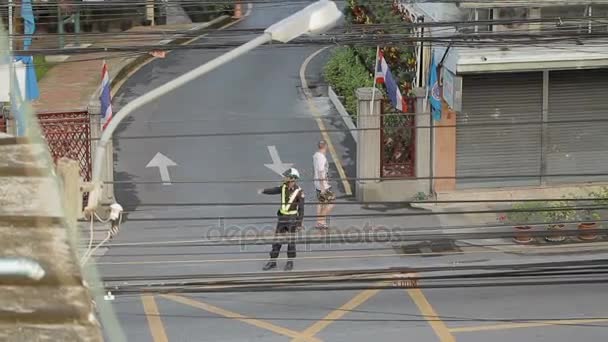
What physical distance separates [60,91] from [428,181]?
8.67 metres

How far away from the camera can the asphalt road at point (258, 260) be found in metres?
13.4

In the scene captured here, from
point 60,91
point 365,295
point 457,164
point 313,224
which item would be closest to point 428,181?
point 457,164


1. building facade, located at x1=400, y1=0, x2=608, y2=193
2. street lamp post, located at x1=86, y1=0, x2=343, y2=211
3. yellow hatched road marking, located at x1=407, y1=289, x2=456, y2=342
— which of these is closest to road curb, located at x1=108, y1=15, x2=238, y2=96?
building facade, located at x1=400, y1=0, x2=608, y2=193

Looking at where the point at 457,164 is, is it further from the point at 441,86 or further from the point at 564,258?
the point at 564,258

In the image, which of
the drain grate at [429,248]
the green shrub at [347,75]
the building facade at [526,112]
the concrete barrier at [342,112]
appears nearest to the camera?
Answer: the drain grate at [429,248]

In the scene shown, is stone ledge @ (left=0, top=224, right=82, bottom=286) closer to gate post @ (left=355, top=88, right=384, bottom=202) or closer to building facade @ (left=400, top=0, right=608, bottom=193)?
building facade @ (left=400, top=0, right=608, bottom=193)

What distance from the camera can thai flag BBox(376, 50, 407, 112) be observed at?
1803cm

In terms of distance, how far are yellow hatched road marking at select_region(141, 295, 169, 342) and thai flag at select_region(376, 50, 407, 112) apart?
5358 millimetres

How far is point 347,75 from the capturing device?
23656 millimetres

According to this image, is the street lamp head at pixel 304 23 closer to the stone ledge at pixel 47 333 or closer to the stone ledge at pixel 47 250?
the stone ledge at pixel 47 250

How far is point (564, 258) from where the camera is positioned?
1608 centimetres

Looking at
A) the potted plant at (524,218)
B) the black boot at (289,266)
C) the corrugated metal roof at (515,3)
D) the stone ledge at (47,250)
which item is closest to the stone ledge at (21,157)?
the stone ledge at (47,250)

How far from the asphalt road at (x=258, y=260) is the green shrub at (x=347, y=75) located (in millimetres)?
467

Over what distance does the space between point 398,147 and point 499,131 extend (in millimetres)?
1708
